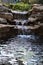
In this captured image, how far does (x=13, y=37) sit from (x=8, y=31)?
0.48 m

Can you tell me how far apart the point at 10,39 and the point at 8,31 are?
0.69m

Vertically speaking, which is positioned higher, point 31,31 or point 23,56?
point 23,56

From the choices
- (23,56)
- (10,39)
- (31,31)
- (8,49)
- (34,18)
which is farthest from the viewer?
(34,18)

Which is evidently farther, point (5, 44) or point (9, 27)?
point (9, 27)

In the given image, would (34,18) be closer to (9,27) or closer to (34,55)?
(9,27)

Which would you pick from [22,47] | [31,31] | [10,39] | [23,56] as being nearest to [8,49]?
[22,47]

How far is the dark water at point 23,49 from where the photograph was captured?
25.7 feet

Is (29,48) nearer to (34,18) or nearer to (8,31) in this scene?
(8,31)

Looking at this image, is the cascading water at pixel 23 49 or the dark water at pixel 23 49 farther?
the dark water at pixel 23 49

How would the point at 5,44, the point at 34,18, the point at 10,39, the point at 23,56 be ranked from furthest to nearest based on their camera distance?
the point at 34,18 < the point at 10,39 < the point at 5,44 < the point at 23,56

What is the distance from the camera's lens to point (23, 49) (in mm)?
9859

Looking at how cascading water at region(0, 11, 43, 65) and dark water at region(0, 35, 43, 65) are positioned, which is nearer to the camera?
cascading water at region(0, 11, 43, 65)

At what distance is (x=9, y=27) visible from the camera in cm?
1263

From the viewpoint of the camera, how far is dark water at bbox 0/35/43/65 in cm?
783
